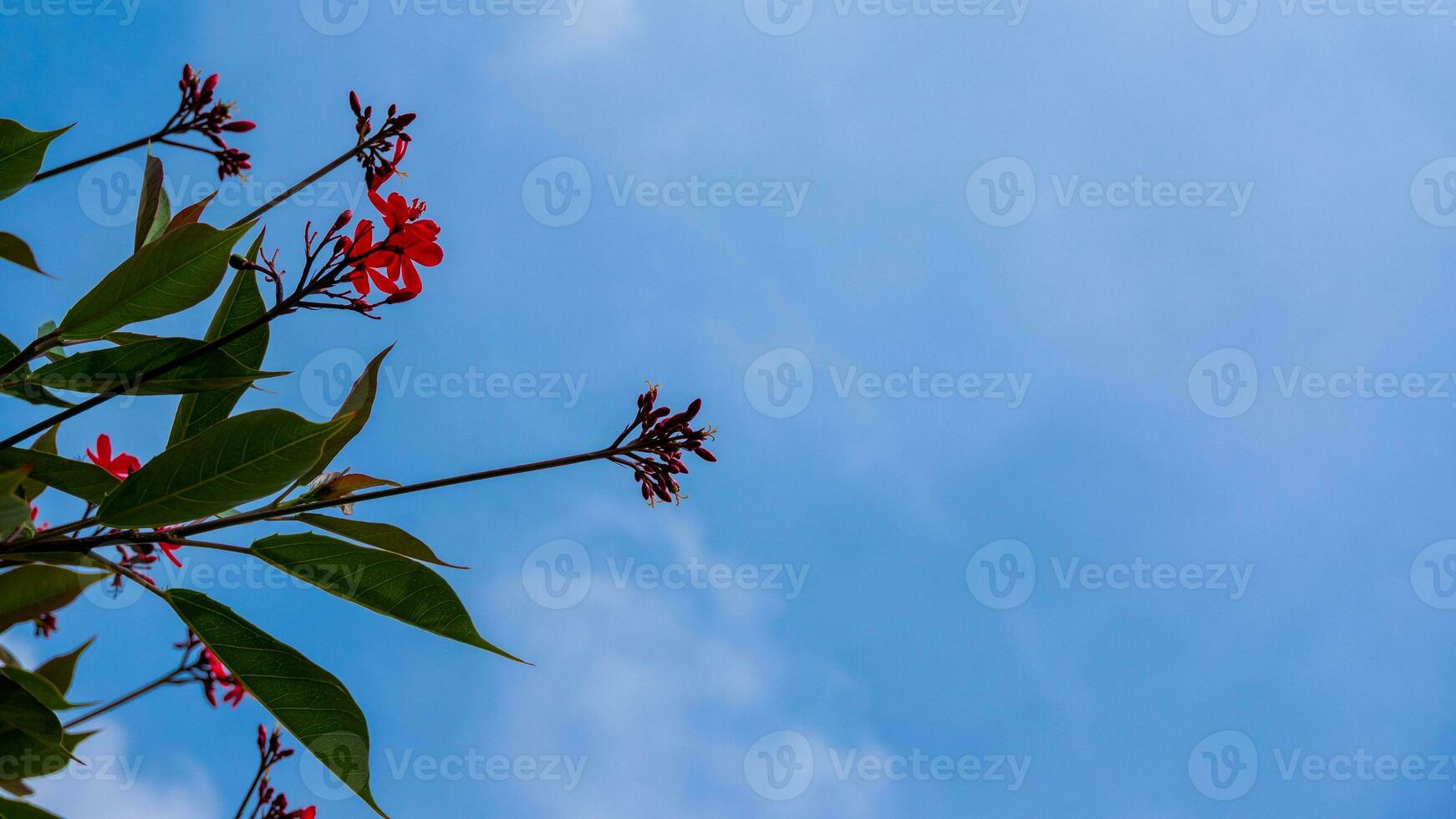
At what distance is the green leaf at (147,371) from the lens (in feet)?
5.07

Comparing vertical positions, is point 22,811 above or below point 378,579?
below

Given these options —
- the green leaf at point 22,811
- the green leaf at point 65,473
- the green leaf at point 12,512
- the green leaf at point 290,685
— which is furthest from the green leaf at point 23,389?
the green leaf at point 22,811

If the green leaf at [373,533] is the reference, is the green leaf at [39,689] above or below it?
below

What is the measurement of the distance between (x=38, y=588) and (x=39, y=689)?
230mm

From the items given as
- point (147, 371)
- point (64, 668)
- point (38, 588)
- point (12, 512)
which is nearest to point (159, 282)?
point (147, 371)

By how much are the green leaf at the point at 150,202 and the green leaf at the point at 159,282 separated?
296mm

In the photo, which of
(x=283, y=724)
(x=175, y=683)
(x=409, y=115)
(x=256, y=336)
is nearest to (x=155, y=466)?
(x=256, y=336)

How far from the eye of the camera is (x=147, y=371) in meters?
1.56

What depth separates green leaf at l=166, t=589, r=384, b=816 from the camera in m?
1.46

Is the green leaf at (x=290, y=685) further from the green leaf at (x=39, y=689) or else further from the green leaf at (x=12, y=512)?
the green leaf at (x=12, y=512)

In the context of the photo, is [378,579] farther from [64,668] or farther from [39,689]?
[64,668]

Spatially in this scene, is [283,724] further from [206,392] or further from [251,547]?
[206,392]

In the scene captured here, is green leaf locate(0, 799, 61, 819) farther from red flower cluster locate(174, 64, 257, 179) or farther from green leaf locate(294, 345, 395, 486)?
red flower cluster locate(174, 64, 257, 179)

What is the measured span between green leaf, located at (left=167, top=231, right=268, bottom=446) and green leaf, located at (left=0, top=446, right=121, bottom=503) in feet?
0.48
